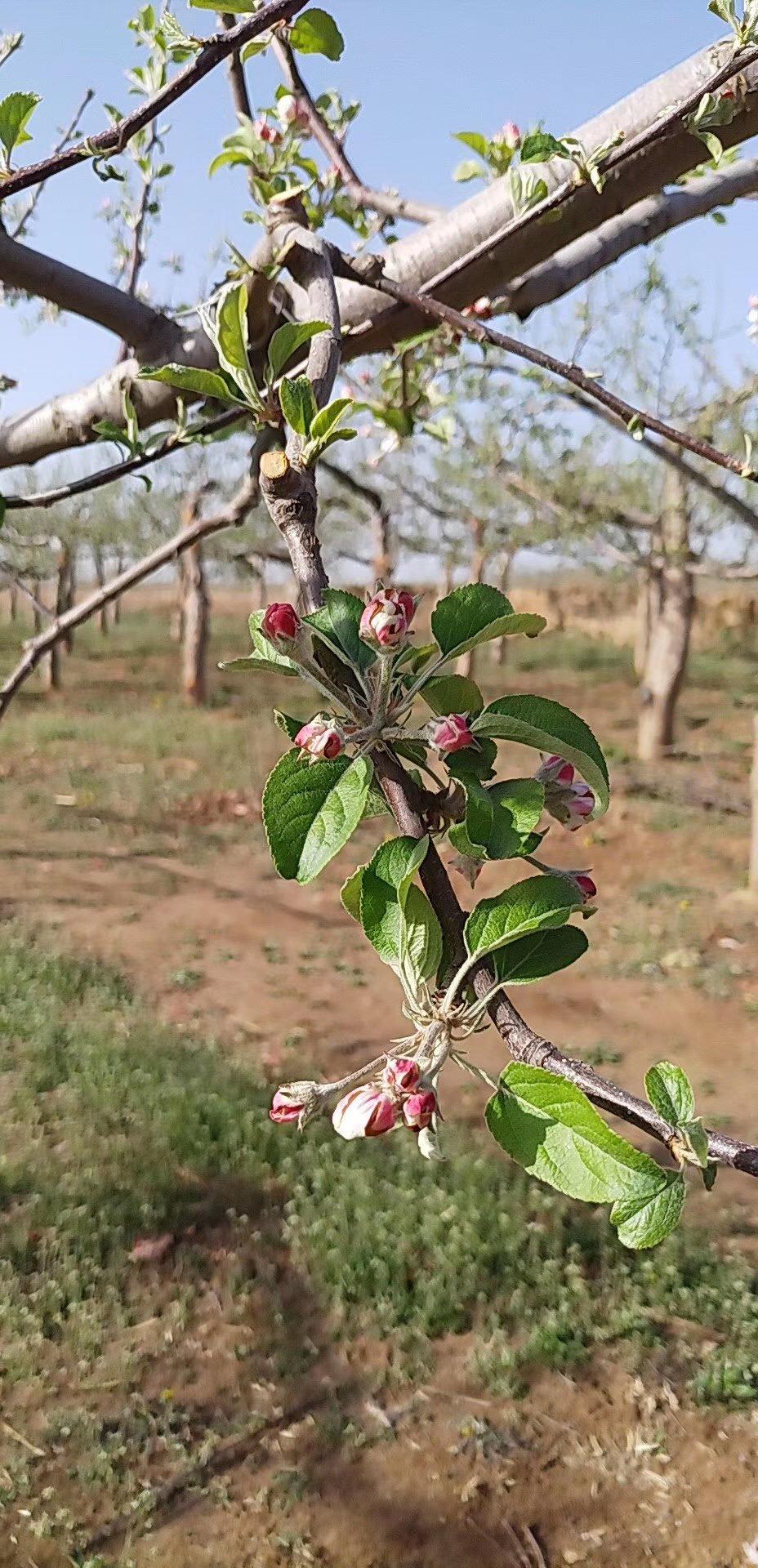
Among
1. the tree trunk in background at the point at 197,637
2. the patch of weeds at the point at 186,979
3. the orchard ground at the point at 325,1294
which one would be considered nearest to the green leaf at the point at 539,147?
the orchard ground at the point at 325,1294

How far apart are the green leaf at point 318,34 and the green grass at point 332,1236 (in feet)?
9.95

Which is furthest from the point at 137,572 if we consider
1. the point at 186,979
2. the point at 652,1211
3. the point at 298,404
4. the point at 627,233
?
the point at 186,979

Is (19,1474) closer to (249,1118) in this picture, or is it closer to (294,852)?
(249,1118)

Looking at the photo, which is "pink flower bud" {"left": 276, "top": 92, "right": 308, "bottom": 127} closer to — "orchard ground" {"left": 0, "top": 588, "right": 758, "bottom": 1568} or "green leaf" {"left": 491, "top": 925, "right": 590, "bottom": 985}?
"green leaf" {"left": 491, "top": 925, "right": 590, "bottom": 985}

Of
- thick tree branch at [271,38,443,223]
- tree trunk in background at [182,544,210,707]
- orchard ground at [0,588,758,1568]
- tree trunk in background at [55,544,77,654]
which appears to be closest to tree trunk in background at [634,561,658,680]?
tree trunk in background at [182,544,210,707]

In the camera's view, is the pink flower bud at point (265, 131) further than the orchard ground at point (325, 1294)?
No

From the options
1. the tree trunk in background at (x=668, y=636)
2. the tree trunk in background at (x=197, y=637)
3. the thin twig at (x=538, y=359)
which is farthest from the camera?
the tree trunk in background at (x=197, y=637)

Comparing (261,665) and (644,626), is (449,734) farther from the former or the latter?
(644,626)

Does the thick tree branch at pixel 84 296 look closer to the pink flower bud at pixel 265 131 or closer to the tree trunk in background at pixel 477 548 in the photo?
the pink flower bud at pixel 265 131

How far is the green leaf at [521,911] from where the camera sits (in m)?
0.45

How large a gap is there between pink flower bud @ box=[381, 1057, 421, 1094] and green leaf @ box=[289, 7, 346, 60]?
926 millimetres

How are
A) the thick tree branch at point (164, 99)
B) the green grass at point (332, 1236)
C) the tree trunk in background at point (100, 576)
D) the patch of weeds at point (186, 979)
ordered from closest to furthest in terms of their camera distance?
the thick tree branch at point (164, 99), the green grass at point (332, 1236), the patch of weeds at point (186, 979), the tree trunk in background at point (100, 576)

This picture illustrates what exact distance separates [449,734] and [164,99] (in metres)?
0.49

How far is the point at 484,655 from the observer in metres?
18.6
